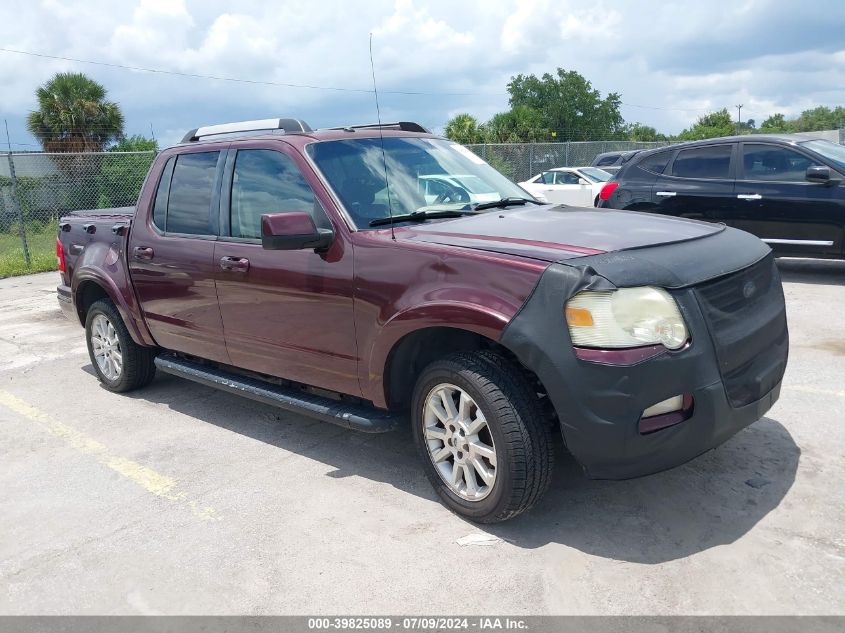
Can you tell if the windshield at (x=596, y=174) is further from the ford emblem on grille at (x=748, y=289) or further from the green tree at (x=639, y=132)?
the green tree at (x=639, y=132)

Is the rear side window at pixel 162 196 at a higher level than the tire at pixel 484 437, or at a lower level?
higher

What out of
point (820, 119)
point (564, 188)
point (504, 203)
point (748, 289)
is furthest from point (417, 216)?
point (820, 119)

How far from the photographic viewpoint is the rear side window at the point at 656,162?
377 inches

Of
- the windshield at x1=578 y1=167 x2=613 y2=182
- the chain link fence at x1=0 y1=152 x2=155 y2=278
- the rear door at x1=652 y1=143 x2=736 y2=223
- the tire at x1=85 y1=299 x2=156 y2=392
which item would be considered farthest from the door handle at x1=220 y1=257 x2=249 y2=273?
the windshield at x1=578 y1=167 x2=613 y2=182

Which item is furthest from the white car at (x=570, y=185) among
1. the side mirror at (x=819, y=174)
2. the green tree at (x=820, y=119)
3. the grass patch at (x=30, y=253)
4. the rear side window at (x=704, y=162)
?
the green tree at (x=820, y=119)

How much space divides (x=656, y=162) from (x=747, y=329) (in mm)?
6854

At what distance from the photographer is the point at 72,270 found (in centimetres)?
616

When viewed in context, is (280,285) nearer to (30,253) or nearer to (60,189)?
(30,253)

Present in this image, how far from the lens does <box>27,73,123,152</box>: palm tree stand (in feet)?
78.2

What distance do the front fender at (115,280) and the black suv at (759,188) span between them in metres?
6.51

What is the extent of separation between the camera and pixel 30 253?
14727mm

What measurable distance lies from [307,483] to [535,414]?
1.52 metres

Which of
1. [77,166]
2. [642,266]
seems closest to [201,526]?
[642,266]

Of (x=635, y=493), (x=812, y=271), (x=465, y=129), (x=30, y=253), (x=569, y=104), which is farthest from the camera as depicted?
(x=569, y=104)
